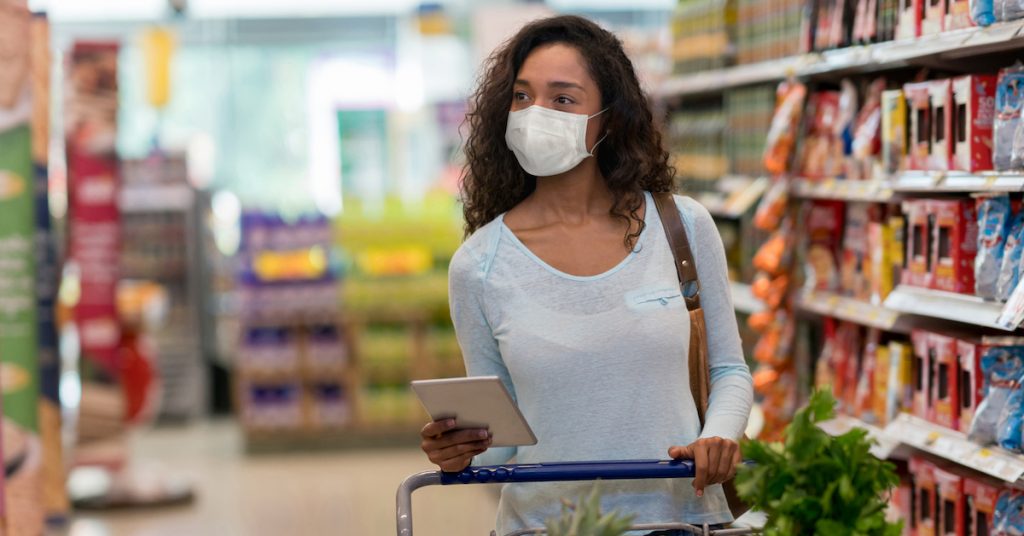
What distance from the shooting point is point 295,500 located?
7.64 meters

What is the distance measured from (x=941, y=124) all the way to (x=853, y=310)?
0.79 m

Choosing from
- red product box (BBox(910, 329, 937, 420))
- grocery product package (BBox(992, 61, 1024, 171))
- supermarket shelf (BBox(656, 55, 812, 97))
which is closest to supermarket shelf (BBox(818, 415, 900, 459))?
red product box (BBox(910, 329, 937, 420))

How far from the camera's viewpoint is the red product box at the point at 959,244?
12.2ft

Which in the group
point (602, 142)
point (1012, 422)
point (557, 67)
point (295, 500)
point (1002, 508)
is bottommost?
point (295, 500)

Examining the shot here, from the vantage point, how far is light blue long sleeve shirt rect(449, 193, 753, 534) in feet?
7.90

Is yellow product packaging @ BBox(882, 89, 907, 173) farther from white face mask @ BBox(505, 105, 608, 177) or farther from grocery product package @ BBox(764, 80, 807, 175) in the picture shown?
white face mask @ BBox(505, 105, 608, 177)

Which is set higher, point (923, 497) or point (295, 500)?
point (923, 497)

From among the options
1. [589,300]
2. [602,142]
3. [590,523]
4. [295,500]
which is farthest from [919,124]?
[295,500]

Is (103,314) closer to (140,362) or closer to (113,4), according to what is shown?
(140,362)

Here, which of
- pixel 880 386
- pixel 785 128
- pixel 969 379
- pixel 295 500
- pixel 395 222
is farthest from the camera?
pixel 395 222

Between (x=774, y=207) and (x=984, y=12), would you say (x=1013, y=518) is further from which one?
(x=774, y=207)

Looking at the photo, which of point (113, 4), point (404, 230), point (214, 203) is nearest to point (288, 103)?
point (113, 4)

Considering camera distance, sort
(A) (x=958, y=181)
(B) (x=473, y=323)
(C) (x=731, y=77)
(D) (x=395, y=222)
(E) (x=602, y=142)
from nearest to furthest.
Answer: (B) (x=473, y=323), (E) (x=602, y=142), (A) (x=958, y=181), (C) (x=731, y=77), (D) (x=395, y=222)

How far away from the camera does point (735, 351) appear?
2555 millimetres
